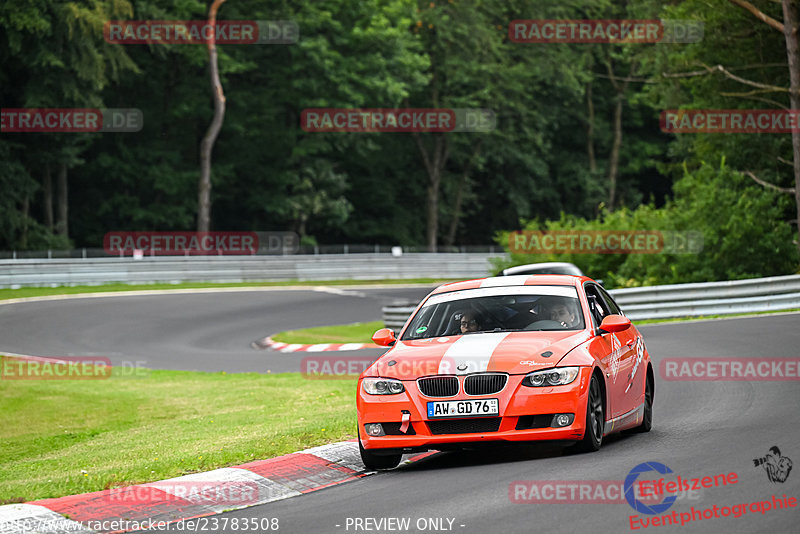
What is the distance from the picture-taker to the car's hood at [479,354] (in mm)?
8789

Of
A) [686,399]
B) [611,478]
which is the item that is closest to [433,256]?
[686,399]

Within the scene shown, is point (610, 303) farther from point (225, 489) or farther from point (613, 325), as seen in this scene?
point (225, 489)

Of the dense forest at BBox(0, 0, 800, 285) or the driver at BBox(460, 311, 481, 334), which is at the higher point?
the dense forest at BBox(0, 0, 800, 285)

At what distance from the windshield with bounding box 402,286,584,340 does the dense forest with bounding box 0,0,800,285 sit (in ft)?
63.9

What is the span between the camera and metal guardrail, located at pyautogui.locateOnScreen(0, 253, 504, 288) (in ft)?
129

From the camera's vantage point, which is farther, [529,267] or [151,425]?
[529,267]

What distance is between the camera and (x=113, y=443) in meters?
12.7

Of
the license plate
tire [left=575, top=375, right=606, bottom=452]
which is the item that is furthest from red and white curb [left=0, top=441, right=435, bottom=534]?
tire [left=575, top=375, right=606, bottom=452]

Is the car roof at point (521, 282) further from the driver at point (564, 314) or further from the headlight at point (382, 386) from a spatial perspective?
the headlight at point (382, 386)

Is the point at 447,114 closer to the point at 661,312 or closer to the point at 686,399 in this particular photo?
the point at 661,312

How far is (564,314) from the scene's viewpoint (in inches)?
392
